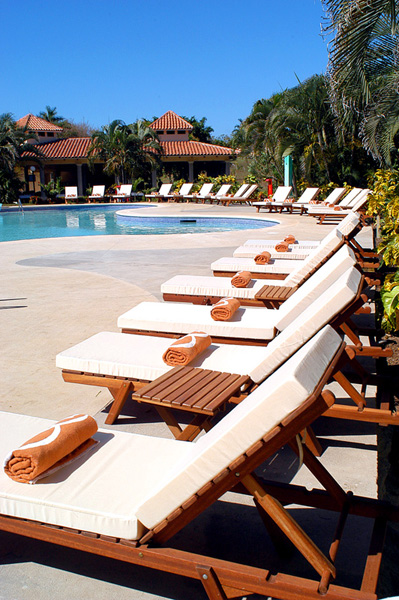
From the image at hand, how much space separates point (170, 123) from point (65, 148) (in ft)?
28.3

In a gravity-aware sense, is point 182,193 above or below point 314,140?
below

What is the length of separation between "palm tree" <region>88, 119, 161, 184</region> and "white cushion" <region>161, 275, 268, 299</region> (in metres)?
29.9

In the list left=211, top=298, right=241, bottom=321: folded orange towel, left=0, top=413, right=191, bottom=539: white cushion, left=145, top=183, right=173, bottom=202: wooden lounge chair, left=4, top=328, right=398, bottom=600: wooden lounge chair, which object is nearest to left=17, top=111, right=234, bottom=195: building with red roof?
left=145, top=183, right=173, bottom=202: wooden lounge chair

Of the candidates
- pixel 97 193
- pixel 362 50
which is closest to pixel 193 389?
pixel 362 50

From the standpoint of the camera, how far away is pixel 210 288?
6418 millimetres

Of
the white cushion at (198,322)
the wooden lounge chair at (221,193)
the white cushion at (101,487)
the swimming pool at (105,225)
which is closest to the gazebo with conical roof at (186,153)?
the wooden lounge chair at (221,193)

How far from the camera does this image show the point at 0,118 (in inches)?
1342

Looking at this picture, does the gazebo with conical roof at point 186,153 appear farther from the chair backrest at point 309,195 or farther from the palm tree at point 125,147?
the chair backrest at point 309,195

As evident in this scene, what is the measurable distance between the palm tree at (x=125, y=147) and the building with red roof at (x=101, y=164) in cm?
240

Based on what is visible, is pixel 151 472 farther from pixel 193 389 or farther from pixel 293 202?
pixel 293 202

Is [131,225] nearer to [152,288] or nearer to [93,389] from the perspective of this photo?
[152,288]

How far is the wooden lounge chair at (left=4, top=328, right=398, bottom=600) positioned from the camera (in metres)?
1.99

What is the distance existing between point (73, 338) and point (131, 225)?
17710 mm

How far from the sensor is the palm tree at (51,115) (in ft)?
233
